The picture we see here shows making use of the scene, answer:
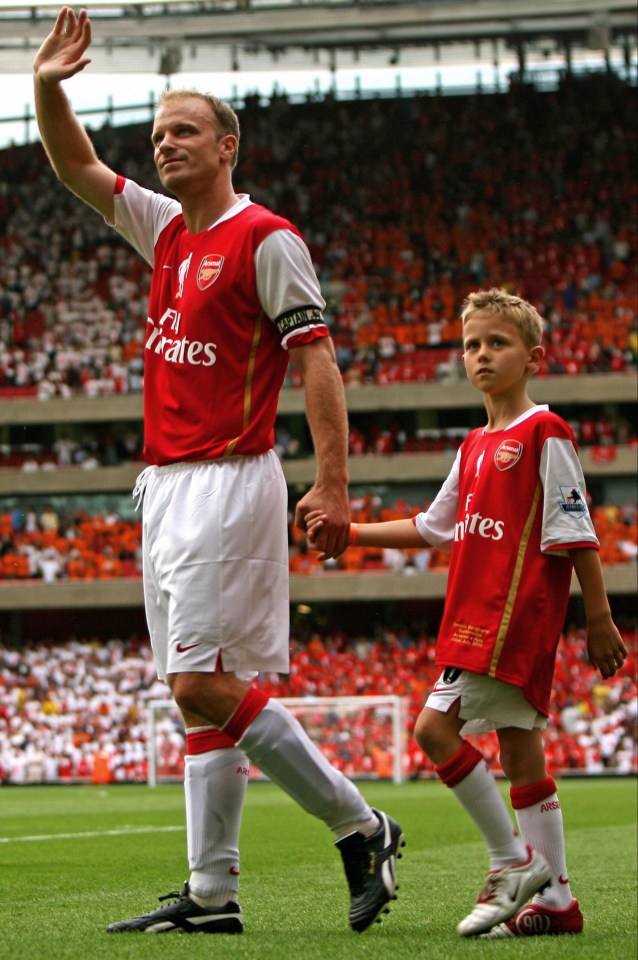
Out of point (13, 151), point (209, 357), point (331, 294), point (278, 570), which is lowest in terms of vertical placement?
point (278, 570)

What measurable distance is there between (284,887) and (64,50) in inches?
141

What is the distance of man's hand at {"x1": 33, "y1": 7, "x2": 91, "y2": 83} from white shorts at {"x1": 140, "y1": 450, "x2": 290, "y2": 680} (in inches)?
52.3

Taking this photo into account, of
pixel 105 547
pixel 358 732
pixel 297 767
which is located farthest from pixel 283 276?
pixel 105 547

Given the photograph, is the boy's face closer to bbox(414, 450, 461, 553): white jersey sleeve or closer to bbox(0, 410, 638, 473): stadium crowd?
bbox(414, 450, 461, 553): white jersey sleeve

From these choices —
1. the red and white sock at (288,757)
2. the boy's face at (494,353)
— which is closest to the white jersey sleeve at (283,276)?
the boy's face at (494,353)

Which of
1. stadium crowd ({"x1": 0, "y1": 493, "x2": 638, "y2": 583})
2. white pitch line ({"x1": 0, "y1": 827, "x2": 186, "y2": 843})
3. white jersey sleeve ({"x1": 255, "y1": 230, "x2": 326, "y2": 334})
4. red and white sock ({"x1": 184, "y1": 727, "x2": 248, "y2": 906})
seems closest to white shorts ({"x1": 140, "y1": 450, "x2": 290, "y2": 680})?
red and white sock ({"x1": 184, "y1": 727, "x2": 248, "y2": 906})

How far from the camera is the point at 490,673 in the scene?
4.46 meters

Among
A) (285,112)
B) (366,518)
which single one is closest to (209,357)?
(366,518)

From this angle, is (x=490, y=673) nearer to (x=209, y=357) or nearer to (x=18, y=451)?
(x=209, y=357)

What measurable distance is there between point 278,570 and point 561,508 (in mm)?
895

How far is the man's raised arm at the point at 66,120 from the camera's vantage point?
473 centimetres

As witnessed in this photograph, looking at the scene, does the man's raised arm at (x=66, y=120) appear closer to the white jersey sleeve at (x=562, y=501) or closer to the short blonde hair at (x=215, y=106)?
the short blonde hair at (x=215, y=106)

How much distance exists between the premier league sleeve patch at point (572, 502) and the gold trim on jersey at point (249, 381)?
99 cm

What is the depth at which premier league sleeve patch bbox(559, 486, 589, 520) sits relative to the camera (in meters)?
4.56
